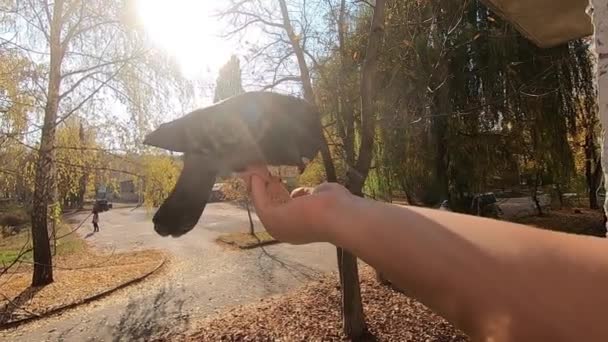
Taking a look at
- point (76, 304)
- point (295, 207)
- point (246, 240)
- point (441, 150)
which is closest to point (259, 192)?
point (295, 207)

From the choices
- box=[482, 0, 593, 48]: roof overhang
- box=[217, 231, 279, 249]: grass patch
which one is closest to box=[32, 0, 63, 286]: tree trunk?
box=[482, 0, 593, 48]: roof overhang

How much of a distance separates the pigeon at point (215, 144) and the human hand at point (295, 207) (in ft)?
0.47

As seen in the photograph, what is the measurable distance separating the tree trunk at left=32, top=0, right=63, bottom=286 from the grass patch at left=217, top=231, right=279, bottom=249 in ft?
26.4

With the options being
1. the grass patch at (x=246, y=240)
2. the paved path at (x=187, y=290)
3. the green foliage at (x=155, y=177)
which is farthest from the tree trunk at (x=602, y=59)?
the grass patch at (x=246, y=240)

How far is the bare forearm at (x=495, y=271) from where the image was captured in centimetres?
55

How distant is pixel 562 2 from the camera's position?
7.84ft

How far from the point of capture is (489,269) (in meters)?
0.62

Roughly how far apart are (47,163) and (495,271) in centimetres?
895

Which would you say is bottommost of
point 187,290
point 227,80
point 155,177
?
point 187,290

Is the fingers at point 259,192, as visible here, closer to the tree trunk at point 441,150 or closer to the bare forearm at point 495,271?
the bare forearm at point 495,271

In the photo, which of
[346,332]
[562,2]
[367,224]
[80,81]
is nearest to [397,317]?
[346,332]

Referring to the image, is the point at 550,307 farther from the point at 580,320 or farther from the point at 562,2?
the point at 562,2

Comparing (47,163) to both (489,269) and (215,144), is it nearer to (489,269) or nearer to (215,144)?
(215,144)

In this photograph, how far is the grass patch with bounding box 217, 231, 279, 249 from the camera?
18.9 m
